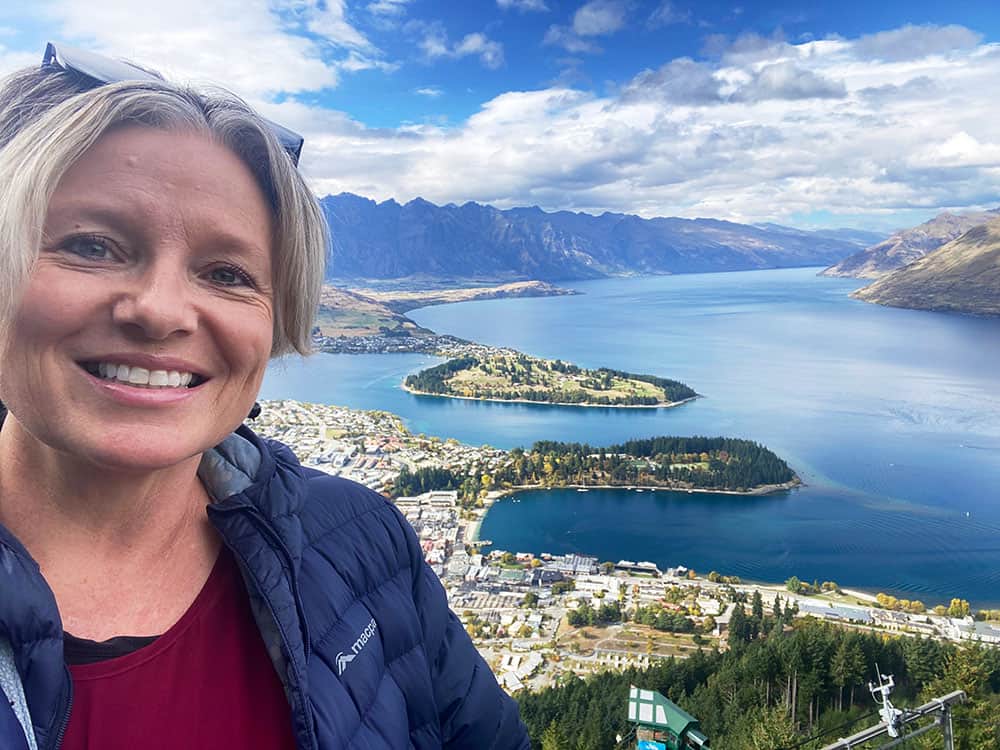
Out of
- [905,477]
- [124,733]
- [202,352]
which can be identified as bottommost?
[905,477]

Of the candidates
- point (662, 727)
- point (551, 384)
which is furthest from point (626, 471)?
point (662, 727)

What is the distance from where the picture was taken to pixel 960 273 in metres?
38.3

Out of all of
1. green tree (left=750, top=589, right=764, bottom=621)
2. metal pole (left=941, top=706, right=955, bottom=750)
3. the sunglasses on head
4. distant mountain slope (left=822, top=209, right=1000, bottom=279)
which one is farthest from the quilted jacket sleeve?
distant mountain slope (left=822, top=209, right=1000, bottom=279)

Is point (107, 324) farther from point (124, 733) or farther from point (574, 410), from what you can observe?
point (574, 410)

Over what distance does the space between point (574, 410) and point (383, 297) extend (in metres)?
33.1

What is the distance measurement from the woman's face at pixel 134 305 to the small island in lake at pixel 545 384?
1893cm

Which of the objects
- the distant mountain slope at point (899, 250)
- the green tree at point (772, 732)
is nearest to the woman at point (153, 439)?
the green tree at point (772, 732)

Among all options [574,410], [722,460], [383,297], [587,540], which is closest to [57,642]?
[587,540]

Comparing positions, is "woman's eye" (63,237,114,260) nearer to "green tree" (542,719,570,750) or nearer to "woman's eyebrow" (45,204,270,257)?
"woman's eyebrow" (45,204,270,257)

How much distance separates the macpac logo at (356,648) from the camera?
0.43 metres

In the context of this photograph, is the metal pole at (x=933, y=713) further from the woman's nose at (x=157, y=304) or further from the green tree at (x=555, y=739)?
the woman's nose at (x=157, y=304)

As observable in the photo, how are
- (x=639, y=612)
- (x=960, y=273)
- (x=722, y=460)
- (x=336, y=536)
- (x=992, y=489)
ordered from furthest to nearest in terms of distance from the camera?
(x=960, y=273)
(x=722, y=460)
(x=992, y=489)
(x=639, y=612)
(x=336, y=536)

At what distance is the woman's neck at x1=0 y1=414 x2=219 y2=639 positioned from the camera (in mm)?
361

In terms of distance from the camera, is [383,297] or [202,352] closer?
[202,352]
